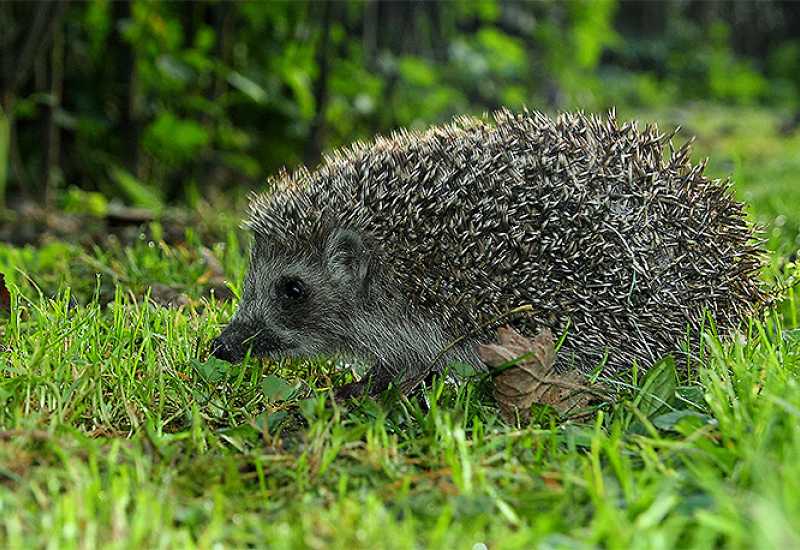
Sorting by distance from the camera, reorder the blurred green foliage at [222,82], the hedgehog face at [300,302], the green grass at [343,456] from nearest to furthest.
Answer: the green grass at [343,456] < the hedgehog face at [300,302] < the blurred green foliage at [222,82]

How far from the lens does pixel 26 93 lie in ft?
27.7

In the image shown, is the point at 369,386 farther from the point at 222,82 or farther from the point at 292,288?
the point at 222,82

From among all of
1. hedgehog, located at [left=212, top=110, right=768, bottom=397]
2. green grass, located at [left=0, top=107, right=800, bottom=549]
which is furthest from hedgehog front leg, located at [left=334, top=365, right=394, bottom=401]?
green grass, located at [left=0, top=107, right=800, bottom=549]

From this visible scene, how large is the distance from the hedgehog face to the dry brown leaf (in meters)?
0.92

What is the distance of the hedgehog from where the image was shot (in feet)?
13.2

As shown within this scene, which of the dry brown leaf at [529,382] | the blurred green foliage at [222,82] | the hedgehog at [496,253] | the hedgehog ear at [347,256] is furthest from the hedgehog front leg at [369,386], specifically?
the blurred green foliage at [222,82]

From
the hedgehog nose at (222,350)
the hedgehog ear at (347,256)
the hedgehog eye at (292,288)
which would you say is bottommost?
the hedgehog nose at (222,350)

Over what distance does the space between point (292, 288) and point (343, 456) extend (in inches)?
54.5

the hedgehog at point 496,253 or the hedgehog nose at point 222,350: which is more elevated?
the hedgehog at point 496,253

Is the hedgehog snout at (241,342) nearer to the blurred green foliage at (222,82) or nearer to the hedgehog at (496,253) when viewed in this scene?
the hedgehog at (496,253)

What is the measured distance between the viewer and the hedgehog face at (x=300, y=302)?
4336 millimetres

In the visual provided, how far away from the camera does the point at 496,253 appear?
4.04 meters

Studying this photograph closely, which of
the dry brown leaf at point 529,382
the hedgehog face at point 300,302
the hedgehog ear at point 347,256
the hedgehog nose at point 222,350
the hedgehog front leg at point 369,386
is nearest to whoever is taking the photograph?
the dry brown leaf at point 529,382

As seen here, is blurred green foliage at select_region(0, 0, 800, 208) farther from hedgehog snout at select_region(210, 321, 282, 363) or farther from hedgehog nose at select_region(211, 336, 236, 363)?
hedgehog nose at select_region(211, 336, 236, 363)
